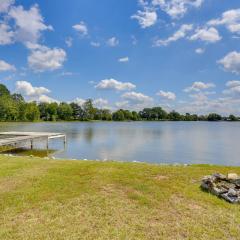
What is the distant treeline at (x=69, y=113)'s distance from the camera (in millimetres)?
86812

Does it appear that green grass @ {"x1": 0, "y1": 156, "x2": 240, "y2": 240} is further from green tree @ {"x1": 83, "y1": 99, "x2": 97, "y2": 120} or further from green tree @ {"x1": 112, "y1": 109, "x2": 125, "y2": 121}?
green tree @ {"x1": 112, "y1": 109, "x2": 125, "y2": 121}

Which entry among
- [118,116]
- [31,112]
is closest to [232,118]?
Answer: [118,116]

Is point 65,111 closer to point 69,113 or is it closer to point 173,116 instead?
point 69,113

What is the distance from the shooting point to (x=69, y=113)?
10856 centimetres

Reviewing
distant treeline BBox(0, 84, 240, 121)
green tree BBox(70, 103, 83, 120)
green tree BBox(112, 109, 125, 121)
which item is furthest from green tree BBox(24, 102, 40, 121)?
green tree BBox(112, 109, 125, 121)

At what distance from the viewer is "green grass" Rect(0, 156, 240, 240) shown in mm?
5176

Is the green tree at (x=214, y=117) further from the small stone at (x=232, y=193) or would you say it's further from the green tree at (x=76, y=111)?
the small stone at (x=232, y=193)

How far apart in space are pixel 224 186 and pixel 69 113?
103346 millimetres

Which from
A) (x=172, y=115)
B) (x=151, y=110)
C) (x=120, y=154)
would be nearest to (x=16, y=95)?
(x=151, y=110)

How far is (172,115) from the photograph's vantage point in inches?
5871

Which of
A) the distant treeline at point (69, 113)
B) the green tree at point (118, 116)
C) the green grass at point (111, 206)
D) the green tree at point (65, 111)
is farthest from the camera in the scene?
the green tree at point (118, 116)

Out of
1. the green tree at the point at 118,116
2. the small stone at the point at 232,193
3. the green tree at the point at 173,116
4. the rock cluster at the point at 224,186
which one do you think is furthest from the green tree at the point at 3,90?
the small stone at the point at 232,193

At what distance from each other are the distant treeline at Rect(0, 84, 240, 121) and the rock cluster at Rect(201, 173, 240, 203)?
3233 inches

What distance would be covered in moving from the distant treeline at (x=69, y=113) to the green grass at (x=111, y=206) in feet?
263
